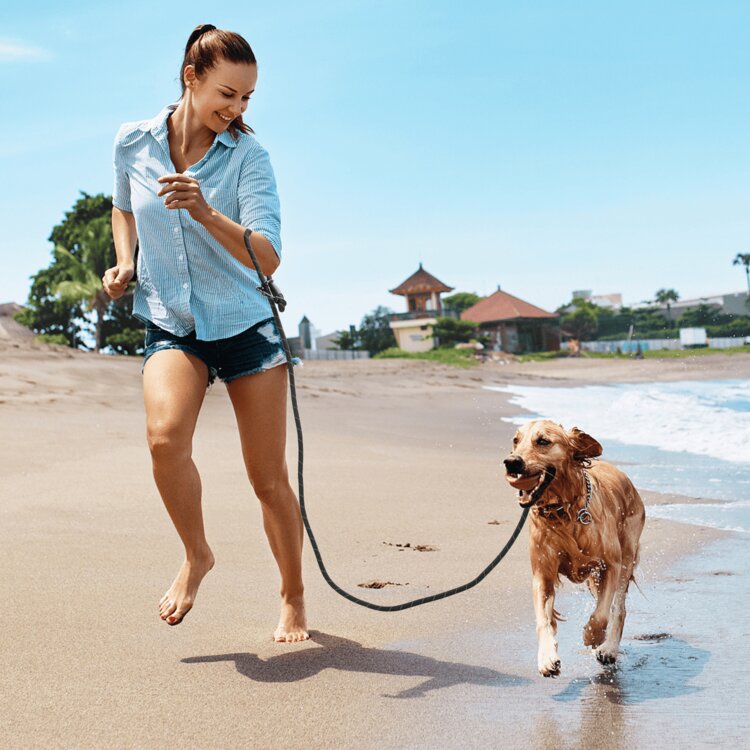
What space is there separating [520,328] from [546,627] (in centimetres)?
6727

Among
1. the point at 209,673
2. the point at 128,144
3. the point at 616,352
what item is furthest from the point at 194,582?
the point at 616,352

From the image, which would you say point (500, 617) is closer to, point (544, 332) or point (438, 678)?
point (438, 678)

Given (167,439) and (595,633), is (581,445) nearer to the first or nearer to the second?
(595,633)

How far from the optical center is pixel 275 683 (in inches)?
133

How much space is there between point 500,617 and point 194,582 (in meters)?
1.38

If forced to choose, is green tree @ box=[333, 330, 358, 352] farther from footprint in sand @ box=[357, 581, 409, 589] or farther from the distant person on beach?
the distant person on beach

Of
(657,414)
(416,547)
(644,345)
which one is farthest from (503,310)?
(416,547)

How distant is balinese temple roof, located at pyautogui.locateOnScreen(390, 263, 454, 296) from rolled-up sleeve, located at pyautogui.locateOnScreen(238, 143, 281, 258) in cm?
7103

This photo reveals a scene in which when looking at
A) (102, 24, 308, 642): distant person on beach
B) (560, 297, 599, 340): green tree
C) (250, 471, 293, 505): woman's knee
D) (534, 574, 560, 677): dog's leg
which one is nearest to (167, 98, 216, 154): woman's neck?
(102, 24, 308, 642): distant person on beach

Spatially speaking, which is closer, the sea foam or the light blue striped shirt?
the light blue striped shirt

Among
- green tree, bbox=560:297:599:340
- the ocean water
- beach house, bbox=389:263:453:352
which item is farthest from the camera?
green tree, bbox=560:297:599:340

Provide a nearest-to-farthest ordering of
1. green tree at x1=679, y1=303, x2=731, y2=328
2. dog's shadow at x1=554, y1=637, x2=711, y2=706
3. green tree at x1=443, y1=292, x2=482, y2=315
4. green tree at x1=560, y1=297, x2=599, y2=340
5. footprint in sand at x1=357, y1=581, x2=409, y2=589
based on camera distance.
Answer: dog's shadow at x1=554, y1=637, x2=711, y2=706, footprint in sand at x1=357, y1=581, x2=409, y2=589, green tree at x1=560, y1=297, x2=599, y2=340, green tree at x1=679, y1=303, x2=731, y2=328, green tree at x1=443, y1=292, x2=482, y2=315

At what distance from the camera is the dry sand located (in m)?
2.97

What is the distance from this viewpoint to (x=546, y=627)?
11.2ft
